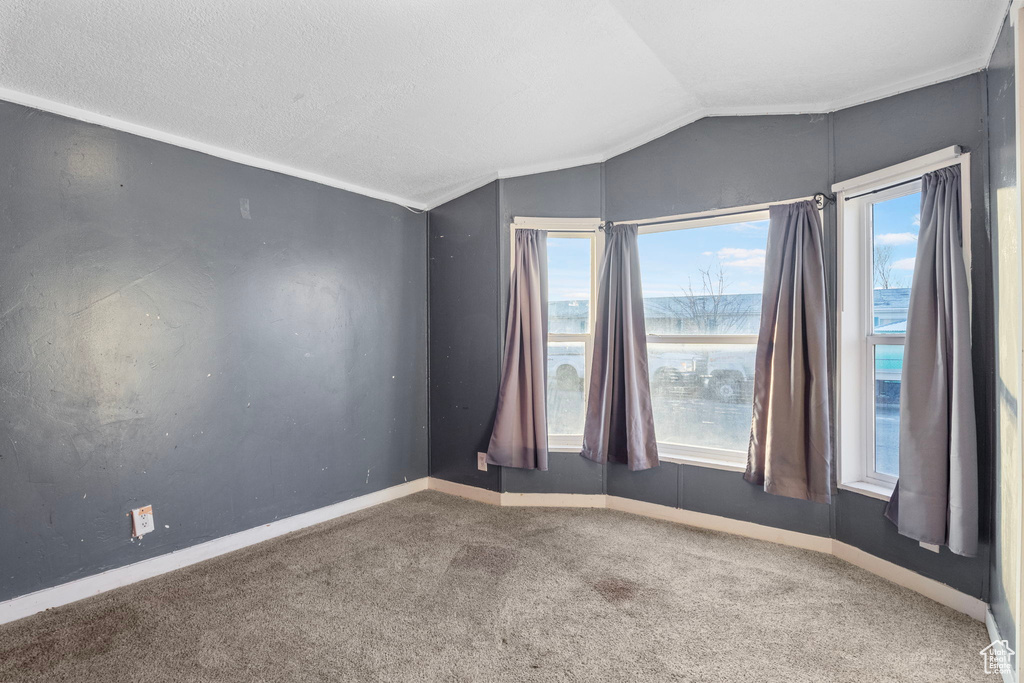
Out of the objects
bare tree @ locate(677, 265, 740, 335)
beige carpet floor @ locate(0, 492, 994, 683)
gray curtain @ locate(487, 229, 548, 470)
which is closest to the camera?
beige carpet floor @ locate(0, 492, 994, 683)

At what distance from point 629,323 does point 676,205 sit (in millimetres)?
808

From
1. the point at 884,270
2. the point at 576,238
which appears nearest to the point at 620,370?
the point at 576,238

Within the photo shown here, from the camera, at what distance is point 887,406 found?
2.60m

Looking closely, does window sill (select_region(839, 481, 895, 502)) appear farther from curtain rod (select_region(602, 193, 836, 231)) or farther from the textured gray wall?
the textured gray wall

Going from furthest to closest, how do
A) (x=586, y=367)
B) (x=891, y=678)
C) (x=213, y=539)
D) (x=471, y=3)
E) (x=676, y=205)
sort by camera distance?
(x=586, y=367) → (x=676, y=205) → (x=213, y=539) → (x=471, y=3) → (x=891, y=678)

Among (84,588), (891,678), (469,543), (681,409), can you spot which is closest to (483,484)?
(469,543)

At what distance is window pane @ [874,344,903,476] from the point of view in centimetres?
256

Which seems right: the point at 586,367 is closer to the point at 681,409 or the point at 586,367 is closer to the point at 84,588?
the point at 681,409

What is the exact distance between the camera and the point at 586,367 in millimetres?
3646

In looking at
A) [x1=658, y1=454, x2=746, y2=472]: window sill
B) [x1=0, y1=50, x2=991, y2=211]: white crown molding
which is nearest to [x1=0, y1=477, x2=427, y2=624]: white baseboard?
[x1=658, y1=454, x2=746, y2=472]: window sill

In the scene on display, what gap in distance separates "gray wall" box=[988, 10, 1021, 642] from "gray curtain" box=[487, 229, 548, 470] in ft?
7.42

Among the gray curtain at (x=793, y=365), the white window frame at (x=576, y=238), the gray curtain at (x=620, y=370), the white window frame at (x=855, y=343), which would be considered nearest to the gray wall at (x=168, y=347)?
the white window frame at (x=576, y=238)

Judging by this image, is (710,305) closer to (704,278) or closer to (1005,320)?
(704,278)

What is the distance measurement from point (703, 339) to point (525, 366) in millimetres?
1176
